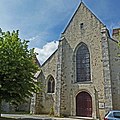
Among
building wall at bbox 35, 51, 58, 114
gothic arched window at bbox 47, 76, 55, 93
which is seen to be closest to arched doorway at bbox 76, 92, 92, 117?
building wall at bbox 35, 51, 58, 114

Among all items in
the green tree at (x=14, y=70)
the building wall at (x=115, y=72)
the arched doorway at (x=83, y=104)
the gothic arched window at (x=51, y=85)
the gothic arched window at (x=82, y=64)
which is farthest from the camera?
the gothic arched window at (x=51, y=85)

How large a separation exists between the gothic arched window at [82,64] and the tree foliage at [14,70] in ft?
24.7

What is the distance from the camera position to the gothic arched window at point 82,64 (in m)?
20.7

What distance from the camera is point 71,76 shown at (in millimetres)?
21297

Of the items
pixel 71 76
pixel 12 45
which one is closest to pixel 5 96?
pixel 12 45

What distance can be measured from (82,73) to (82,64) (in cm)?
110

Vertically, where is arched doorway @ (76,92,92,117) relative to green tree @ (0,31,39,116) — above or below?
below

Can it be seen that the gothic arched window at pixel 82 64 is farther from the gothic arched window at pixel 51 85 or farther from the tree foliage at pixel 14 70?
the tree foliage at pixel 14 70

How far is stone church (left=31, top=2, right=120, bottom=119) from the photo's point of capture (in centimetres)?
1858

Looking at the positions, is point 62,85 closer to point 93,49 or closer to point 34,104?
point 34,104

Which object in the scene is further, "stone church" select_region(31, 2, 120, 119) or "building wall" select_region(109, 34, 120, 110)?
"stone church" select_region(31, 2, 120, 119)

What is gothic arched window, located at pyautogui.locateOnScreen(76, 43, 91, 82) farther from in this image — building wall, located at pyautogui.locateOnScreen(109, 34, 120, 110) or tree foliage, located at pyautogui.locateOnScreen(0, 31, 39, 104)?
tree foliage, located at pyautogui.locateOnScreen(0, 31, 39, 104)

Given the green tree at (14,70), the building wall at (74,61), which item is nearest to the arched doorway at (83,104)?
the building wall at (74,61)

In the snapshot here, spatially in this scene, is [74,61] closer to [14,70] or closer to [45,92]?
[45,92]
